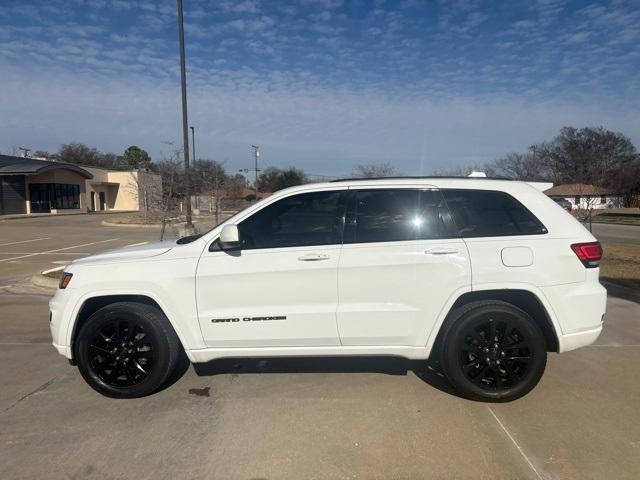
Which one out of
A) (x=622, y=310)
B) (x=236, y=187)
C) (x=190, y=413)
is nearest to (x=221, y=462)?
(x=190, y=413)

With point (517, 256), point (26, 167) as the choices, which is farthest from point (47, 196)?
point (517, 256)

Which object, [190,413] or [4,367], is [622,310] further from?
[4,367]

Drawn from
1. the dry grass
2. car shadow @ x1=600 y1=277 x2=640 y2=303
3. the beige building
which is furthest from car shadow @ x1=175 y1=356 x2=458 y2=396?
the beige building

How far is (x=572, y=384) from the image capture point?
4.14 m

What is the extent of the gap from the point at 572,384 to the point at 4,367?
544 centimetres

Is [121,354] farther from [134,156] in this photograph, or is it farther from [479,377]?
[134,156]

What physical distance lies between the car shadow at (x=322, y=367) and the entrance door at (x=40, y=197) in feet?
148

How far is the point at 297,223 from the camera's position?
157 inches

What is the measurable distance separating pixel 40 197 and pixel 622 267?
151 ft

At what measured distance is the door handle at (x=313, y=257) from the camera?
372cm

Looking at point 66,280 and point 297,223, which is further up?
point 297,223

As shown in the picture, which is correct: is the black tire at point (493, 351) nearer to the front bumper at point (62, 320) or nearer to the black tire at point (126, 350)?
the black tire at point (126, 350)

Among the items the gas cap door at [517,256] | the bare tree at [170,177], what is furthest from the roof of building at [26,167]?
the gas cap door at [517,256]

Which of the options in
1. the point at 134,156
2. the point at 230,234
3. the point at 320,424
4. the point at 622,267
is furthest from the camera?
the point at 134,156
